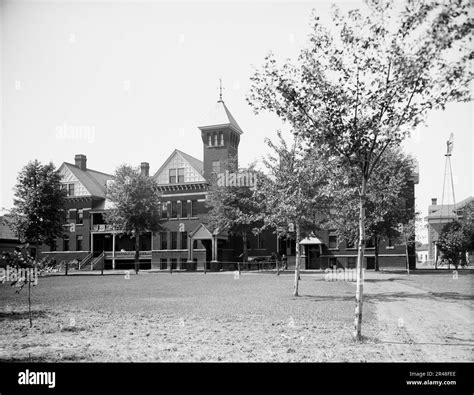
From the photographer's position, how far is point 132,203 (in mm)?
42000

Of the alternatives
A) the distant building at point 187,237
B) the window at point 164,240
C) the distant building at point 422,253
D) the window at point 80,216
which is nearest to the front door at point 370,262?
the distant building at point 187,237

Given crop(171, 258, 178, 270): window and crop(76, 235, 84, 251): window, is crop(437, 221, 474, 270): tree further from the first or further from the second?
crop(76, 235, 84, 251): window

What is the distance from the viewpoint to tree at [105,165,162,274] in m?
42.0

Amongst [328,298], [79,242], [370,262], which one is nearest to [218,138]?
[370,262]

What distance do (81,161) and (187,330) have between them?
54759 millimetres

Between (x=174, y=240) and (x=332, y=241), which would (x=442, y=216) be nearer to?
(x=332, y=241)

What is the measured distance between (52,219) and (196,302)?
29.4 m

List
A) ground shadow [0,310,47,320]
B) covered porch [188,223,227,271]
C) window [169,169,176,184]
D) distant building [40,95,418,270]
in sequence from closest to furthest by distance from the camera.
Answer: ground shadow [0,310,47,320] < covered porch [188,223,227,271] < distant building [40,95,418,270] < window [169,169,176,184]

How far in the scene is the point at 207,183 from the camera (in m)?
50.0

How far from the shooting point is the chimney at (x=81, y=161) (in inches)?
2370

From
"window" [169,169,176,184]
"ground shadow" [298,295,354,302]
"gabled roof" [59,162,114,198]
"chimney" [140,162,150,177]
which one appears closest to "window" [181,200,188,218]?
"window" [169,169,176,184]

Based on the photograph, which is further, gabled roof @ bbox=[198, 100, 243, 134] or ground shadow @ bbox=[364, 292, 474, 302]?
gabled roof @ bbox=[198, 100, 243, 134]

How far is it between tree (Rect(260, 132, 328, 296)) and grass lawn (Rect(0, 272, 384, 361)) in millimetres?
3702
